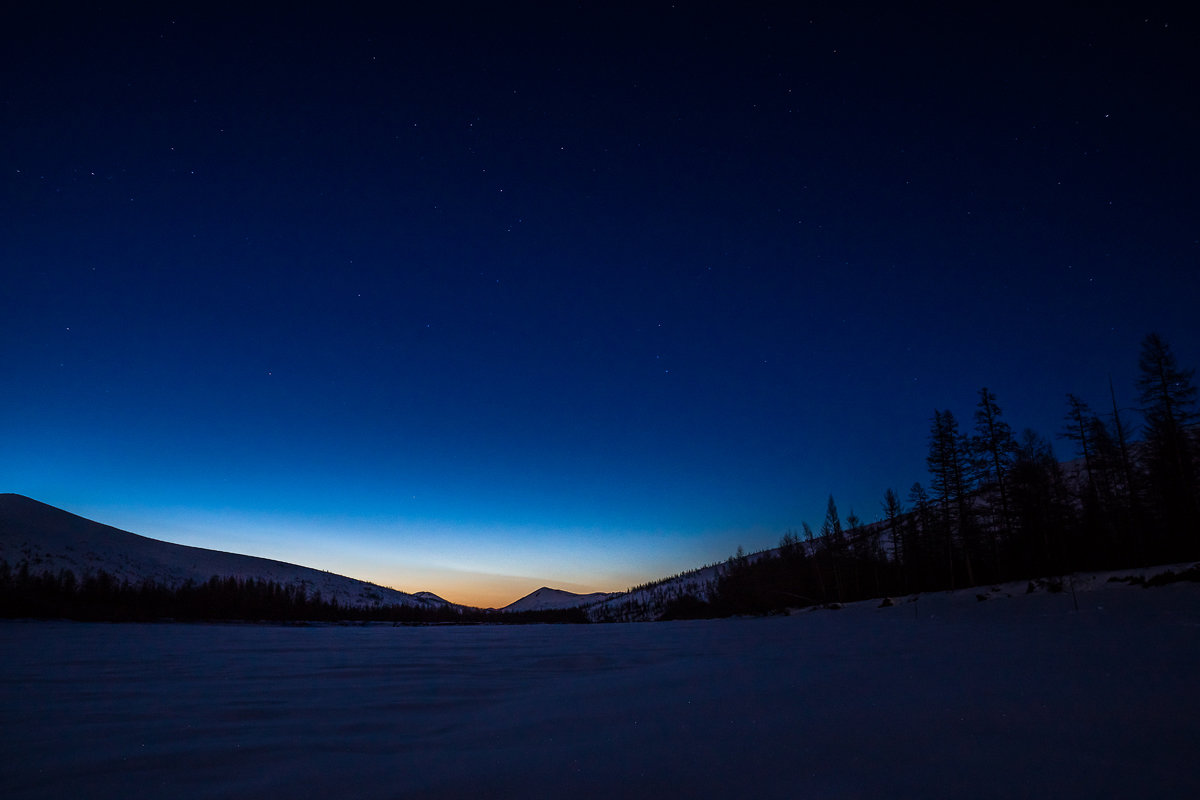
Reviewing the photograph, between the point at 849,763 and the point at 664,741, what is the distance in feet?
3.11

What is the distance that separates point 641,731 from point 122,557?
5340 inches

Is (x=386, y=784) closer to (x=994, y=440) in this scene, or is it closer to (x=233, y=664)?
(x=233, y=664)

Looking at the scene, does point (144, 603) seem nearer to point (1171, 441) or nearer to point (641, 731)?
point (641, 731)

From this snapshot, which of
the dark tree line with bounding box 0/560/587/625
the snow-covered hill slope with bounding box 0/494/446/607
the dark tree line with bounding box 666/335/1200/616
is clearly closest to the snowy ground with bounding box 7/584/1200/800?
the dark tree line with bounding box 666/335/1200/616

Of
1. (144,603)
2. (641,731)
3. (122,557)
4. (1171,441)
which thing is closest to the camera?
(641,731)

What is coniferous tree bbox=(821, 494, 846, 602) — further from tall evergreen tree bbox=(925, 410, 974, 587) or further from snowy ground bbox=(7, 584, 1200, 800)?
snowy ground bbox=(7, 584, 1200, 800)

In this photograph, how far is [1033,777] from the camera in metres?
1.96

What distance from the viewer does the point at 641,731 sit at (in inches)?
120

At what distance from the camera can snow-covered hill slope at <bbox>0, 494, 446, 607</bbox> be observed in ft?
286

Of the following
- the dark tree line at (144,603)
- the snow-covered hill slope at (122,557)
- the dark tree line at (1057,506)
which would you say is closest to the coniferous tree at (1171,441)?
the dark tree line at (1057,506)

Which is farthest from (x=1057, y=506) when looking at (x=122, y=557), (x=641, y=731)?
(x=122, y=557)

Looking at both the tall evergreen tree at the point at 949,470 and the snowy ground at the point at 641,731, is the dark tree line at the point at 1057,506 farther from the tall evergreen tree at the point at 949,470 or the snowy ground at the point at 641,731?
the snowy ground at the point at 641,731

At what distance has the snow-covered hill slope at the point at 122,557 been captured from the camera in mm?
87188

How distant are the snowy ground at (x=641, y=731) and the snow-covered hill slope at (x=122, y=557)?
91016 mm
